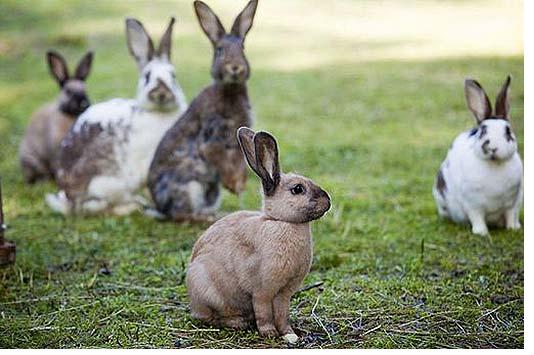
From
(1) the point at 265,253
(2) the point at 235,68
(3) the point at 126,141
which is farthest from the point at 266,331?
(3) the point at 126,141

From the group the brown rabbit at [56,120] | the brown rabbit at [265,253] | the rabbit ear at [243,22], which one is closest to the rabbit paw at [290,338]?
the brown rabbit at [265,253]

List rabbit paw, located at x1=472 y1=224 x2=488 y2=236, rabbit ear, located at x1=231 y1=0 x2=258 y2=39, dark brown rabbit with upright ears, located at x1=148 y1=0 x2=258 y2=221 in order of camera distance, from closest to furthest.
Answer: rabbit ear, located at x1=231 y1=0 x2=258 y2=39 → rabbit paw, located at x1=472 y1=224 x2=488 y2=236 → dark brown rabbit with upright ears, located at x1=148 y1=0 x2=258 y2=221

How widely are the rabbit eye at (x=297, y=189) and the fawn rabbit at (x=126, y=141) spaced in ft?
7.09

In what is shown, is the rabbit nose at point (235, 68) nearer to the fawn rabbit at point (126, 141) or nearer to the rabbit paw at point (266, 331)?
the fawn rabbit at point (126, 141)

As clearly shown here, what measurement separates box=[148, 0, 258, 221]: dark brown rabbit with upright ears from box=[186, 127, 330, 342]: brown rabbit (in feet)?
5.43

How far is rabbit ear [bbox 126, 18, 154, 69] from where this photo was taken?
16.8ft

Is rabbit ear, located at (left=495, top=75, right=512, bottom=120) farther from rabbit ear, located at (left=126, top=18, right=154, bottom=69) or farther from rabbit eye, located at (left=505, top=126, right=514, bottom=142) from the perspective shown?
rabbit ear, located at (left=126, top=18, right=154, bottom=69)

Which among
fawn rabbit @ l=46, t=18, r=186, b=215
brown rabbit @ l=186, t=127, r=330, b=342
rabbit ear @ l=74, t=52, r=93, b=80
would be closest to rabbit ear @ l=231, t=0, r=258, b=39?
fawn rabbit @ l=46, t=18, r=186, b=215

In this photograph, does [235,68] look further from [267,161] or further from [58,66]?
[58,66]

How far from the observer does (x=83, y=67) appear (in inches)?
239

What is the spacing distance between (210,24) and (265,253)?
6.03ft

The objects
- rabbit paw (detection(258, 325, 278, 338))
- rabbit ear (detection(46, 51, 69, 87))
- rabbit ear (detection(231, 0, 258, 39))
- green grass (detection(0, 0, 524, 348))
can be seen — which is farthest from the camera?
rabbit ear (detection(46, 51, 69, 87))

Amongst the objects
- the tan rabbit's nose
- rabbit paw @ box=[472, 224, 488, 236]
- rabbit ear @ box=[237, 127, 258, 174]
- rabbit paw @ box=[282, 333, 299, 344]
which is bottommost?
rabbit paw @ box=[282, 333, 299, 344]

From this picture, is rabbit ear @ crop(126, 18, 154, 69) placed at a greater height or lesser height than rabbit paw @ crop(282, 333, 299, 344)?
greater
